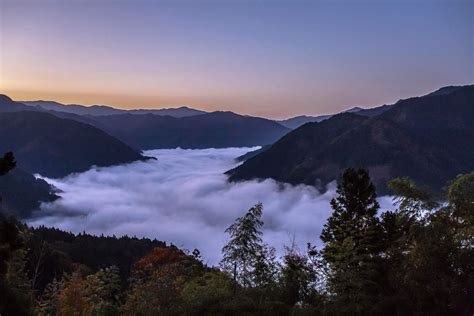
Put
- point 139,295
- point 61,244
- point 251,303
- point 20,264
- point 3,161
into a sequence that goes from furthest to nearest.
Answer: point 61,244, point 20,264, point 139,295, point 251,303, point 3,161

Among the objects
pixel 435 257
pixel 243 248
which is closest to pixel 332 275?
pixel 243 248

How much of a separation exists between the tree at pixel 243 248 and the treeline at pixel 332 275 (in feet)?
0.14

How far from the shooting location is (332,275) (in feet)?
68.2

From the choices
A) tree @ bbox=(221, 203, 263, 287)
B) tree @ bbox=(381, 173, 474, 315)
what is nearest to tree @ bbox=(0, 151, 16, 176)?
tree @ bbox=(221, 203, 263, 287)

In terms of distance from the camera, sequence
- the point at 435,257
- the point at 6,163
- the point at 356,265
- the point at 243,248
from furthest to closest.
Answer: the point at 356,265 → the point at 243,248 → the point at 435,257 → the point at 6,163

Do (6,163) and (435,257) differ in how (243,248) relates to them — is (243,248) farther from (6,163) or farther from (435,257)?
(6,163)

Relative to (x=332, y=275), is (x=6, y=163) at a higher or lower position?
higher

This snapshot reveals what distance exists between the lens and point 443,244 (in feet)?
59.7

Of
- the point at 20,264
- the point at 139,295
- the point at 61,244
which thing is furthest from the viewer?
the point at 61,244

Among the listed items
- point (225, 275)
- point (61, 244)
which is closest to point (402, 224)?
point (225, 275)

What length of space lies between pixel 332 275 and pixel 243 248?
392 cm

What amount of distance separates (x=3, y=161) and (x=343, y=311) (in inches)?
516

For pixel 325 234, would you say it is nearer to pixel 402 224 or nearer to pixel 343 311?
pixel 402 224

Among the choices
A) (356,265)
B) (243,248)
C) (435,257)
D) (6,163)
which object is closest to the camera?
(6,163)
